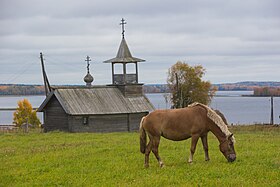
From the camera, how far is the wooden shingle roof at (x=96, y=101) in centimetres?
3819

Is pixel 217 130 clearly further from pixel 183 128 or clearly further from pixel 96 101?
pixel 96 101

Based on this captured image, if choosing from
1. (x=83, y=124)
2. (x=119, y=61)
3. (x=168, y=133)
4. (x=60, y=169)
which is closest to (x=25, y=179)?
(x=60, y=169)

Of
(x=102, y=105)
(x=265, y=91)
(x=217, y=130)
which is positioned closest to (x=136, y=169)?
(x=217, y=130)

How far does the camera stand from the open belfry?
3825cm

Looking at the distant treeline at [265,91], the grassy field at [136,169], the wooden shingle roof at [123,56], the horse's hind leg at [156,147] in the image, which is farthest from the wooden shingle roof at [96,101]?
the distant treeline at [265,91]

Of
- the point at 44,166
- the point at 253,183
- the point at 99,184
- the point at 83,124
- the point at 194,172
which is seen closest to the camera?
the point at 253,183

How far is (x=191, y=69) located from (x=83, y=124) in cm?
3312

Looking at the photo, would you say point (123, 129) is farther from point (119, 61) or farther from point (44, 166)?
point (44, 166)

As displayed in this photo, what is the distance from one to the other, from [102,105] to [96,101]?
61 centimetres

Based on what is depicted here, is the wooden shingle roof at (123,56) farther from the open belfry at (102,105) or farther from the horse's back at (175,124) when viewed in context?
the horse's back at (175,124)

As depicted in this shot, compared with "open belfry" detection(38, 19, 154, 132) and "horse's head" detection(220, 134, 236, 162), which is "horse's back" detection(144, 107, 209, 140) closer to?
"horse's head" detection(220, 134, 236, 162)

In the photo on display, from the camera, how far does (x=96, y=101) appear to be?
3981 centimetres

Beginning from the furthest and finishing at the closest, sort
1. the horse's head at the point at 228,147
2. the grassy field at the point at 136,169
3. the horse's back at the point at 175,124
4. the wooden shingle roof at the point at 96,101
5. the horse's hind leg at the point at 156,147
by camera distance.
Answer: the wooden shingle roof at the point at 96,101 < the horse's head at the point at 228,147 < the horse's back at the point at 175,124 < the horse's hind leg at the point at 156,147 < the grassy field at the point at 136,169

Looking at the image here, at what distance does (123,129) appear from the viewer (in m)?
40.1
